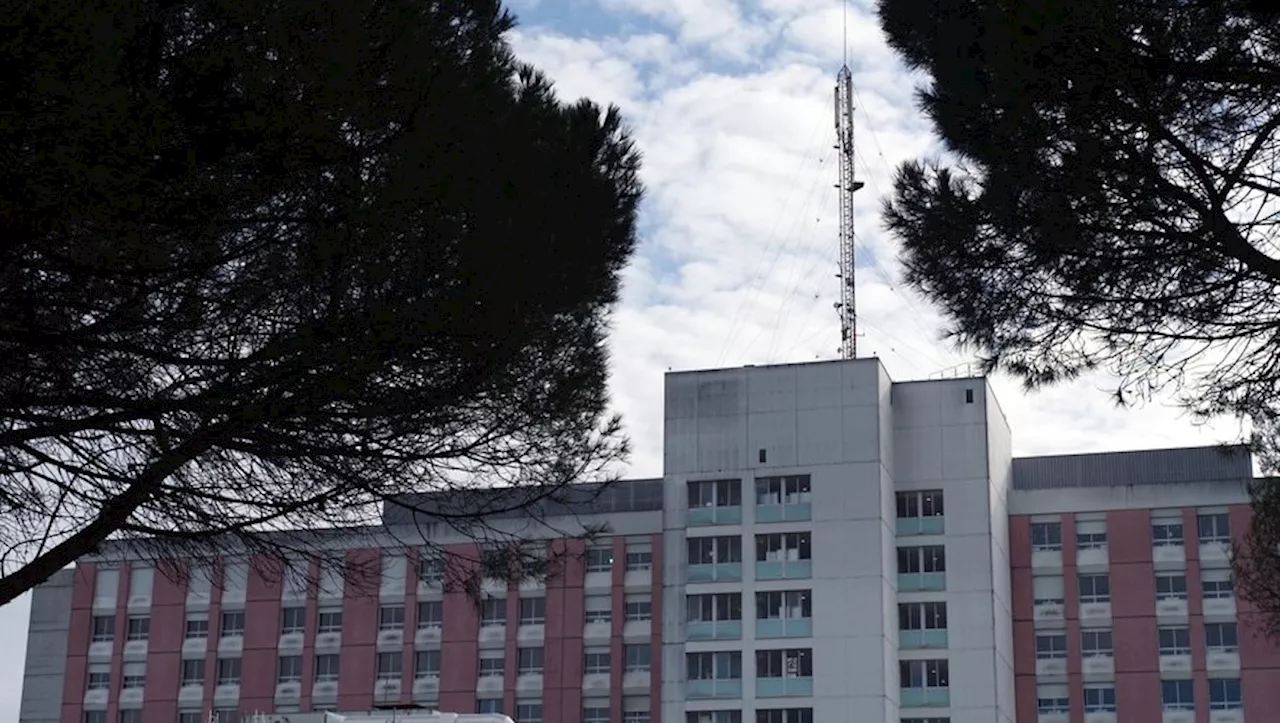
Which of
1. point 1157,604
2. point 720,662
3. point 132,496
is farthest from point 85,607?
point 132,496

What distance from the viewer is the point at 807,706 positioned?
190 ft

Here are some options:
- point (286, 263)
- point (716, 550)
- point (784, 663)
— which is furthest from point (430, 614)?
point (286, 263)

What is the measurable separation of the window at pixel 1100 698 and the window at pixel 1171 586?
3.49 m

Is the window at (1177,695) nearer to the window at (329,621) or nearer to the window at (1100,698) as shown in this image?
the window at (1100,698)

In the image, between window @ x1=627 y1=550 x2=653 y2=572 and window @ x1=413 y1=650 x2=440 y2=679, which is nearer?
window @ x1=627 y1=550 x2=653 y2=572

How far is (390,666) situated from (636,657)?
357 inches

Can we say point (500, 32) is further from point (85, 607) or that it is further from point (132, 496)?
point (85, 607)

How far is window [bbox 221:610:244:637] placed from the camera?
6819 cm

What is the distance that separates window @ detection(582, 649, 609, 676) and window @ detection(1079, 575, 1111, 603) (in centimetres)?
1628

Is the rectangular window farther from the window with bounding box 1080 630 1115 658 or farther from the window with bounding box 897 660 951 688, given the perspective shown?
the window with bounding box 1080 630 1115 658

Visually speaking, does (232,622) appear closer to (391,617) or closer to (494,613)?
(391,617)

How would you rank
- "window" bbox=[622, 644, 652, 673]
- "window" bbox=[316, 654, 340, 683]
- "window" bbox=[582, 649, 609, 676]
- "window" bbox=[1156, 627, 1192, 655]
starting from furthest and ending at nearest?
"window" bbox=[316, 654, 340, 683], "window" bbox=[582, 649, 609, 676], "window" bbox=[622, 644, 652, 673], "window" bbox=[1156, 627, 1192, 655]

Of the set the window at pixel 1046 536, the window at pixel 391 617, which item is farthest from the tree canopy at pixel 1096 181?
the window at pixel 391 617

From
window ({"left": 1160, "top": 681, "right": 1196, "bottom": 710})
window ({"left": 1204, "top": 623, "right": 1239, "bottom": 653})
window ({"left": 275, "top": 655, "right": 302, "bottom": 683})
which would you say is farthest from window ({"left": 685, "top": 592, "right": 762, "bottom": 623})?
window ({"left": 275, "top": 655, "right": 302, "bottom": 683})
